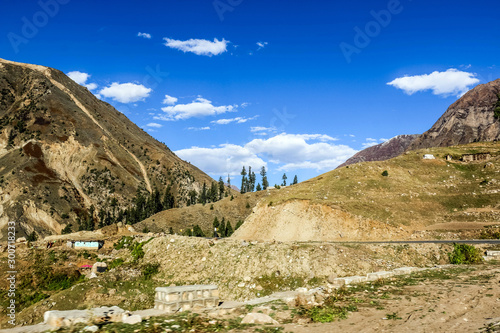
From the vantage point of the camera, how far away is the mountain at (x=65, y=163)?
115562mm

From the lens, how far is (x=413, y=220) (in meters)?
52.2

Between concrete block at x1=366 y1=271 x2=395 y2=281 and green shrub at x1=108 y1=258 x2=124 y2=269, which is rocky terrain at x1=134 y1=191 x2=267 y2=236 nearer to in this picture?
green shrub at x1=108 y1=258 x2=124 y2=269

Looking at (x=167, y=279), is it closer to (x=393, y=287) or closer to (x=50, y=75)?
(x=393, y=287)

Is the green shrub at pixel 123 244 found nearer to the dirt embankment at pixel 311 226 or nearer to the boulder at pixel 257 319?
the dirt embankment at pixel 311 226

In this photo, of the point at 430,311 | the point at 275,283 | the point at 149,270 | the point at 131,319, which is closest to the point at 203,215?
the point at 149,270

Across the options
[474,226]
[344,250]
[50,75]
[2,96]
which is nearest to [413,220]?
[474,226]

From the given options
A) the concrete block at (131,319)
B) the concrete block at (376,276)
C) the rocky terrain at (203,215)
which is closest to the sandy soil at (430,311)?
the concrete block at (376,276)

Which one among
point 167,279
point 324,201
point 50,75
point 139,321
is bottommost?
point 167,279

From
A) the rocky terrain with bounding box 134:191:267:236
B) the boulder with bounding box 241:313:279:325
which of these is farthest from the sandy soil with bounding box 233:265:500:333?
the rocky terrain with bounding box 134:191:267:236

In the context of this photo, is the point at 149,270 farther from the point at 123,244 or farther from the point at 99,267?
the point at 123,244

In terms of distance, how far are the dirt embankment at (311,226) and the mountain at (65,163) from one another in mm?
72326

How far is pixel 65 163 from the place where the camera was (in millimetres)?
143000

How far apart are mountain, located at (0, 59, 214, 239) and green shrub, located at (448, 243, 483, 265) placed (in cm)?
10770

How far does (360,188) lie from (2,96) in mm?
183336
